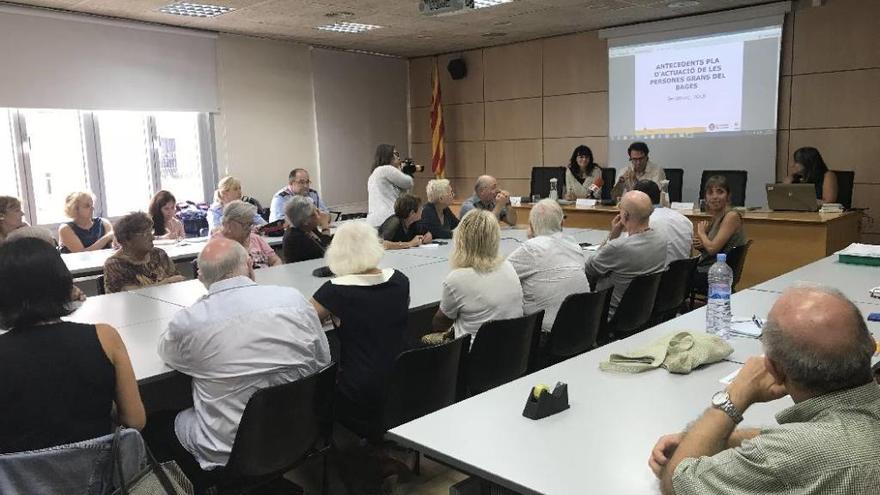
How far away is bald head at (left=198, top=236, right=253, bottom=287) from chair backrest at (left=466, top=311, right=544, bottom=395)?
103 cm

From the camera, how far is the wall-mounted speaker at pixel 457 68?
1044cm

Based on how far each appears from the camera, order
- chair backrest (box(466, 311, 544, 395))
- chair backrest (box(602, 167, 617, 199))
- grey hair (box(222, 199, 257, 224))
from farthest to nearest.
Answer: chair backrest (box(602, 167, 617, 199)), grey hair (box(222, 199, 257, 224)), chair backrest (box(466, 311, 544, 395))

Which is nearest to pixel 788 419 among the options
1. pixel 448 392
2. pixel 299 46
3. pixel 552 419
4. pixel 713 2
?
pixel 552 419

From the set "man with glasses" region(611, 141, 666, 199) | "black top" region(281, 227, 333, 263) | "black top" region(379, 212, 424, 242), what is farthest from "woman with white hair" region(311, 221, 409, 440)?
"man with glasses" region(611, 141, 666, 199)

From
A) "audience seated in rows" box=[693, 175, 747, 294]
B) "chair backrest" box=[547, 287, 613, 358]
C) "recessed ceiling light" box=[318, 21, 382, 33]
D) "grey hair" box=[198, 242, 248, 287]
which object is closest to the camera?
"grey hair" box=[198, 242, 248, 287]

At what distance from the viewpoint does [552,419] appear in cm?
192

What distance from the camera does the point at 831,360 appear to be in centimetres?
125

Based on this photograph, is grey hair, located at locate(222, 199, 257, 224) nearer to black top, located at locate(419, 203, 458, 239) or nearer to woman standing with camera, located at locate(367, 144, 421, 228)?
black top, located at locate(419, 203, 458, 239)

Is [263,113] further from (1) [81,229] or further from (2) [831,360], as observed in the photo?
(2) [831,360]

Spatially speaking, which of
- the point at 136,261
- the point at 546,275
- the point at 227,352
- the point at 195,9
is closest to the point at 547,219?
the point at 546,275

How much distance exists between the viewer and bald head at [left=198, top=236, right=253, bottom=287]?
254 centimetres

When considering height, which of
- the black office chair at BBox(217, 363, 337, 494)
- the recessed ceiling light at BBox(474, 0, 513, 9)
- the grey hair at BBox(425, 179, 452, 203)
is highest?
the recessed ceiling light at BBox(474, 0, 513, 9)

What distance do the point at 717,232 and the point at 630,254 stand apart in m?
1.64

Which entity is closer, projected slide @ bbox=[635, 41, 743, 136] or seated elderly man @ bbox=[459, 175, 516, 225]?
seated elderly man @ bbox=[459, 175, 516, 225]
